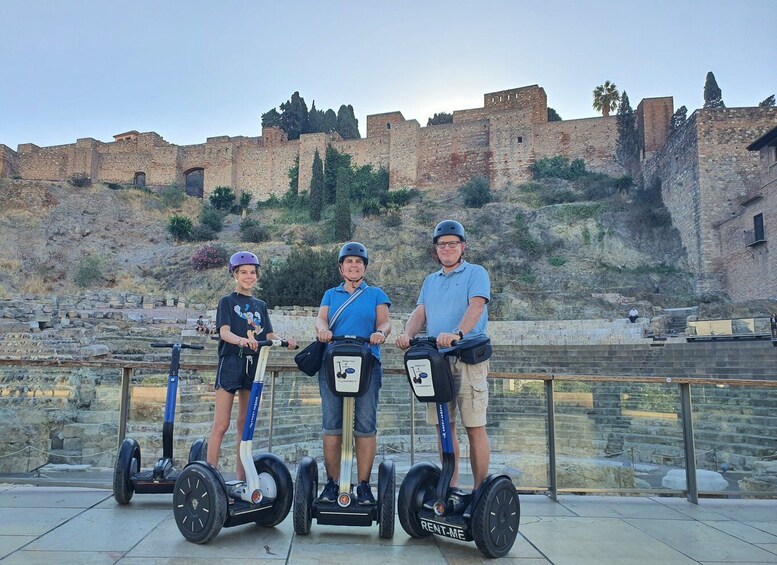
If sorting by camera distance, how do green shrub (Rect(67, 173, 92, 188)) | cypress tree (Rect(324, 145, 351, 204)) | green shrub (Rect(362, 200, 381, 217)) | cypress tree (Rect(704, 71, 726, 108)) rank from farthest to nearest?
green shrub (Rect(67, 173, 92, 188)) → cypress tree (Rect(324, 145, 351, 204)) → green shrub (Rect(362, 200, 381, 217)) → cypress tree (Rect(704, 71, 726, 108))

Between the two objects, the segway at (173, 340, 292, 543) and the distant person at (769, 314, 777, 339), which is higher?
the distant person at (769, 314, 777, 339)

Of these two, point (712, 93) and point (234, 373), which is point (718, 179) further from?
point (234, 373)

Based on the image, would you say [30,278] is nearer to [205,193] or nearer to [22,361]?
[205,193]

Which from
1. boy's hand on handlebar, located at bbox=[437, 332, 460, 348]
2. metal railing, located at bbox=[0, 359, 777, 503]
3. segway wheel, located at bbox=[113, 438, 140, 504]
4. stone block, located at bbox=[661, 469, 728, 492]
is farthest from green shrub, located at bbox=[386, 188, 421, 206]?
boy's hand on handlebar, located at bbox=[437, 332, 460, 348]

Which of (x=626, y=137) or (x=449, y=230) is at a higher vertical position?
(x=626, y=137)

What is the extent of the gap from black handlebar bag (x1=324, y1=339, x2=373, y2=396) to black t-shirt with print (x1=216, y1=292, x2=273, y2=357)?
29.0 inches

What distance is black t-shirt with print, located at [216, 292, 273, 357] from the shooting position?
3.53 meters

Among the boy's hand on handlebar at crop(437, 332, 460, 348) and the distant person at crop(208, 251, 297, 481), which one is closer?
the boy's hand on handlebar at crop(437, 332, 460, 348)

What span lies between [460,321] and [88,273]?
33.5m

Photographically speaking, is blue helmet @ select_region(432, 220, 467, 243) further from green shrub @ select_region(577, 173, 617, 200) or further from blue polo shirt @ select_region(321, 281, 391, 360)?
green shrub @ select_region(577, 173, 617, 200)

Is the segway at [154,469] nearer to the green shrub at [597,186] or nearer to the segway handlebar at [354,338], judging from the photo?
the segway handlebar at [354,338]

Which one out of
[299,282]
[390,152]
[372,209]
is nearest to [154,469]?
[299,282]

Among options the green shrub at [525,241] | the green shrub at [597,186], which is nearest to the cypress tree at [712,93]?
the green shrub at [597,186]

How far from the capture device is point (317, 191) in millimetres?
39562
